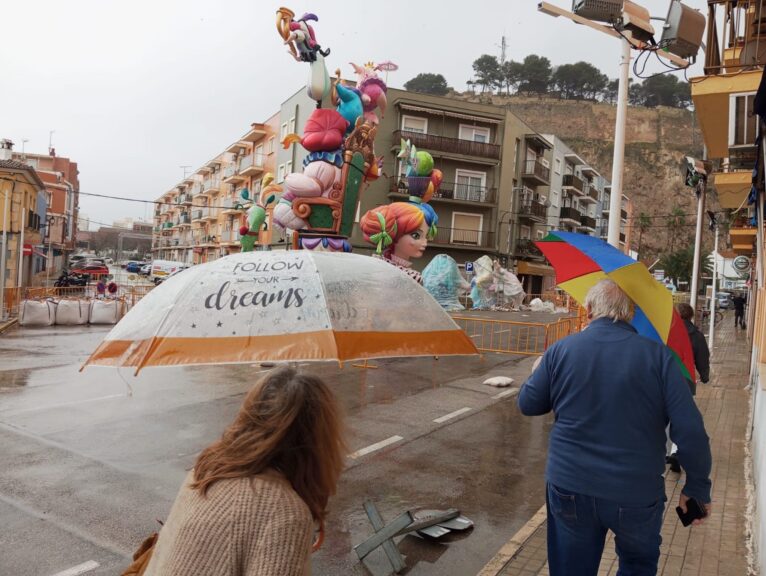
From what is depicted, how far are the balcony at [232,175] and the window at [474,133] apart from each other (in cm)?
1992

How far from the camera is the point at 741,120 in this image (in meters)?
6.99

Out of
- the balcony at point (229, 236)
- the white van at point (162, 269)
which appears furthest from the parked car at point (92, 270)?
the balcony at point (229, 236)

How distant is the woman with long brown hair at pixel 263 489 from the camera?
1.40 meters

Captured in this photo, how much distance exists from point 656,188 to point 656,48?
9511 centimetres

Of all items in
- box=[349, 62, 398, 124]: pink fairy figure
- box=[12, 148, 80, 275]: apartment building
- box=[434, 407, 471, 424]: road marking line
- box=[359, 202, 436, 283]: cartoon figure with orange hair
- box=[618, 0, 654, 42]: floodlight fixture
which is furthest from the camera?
box=[12, 148, 80, 275]: apartment building

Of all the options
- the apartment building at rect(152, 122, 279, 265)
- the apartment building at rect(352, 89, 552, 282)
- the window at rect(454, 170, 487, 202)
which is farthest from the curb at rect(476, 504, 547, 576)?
the window at rect(454, 170, 487, 202)

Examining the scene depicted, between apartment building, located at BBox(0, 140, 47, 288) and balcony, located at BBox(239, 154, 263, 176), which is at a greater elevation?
balcony, located at BBox(239, 154, 263, 176)

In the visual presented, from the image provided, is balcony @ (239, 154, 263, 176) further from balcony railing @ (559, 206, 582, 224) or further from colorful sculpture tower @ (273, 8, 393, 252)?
colorful sculpture tower @ (273, 8, 393, 252)

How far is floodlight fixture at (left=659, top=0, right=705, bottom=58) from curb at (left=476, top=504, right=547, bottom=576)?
4.99 metres

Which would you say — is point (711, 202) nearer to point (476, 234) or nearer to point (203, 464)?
point (476, 234)

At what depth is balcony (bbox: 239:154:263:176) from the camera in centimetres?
4556

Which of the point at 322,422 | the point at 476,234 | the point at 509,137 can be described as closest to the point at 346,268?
the point at 322,422

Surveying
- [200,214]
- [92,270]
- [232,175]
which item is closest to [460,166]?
[232,175]

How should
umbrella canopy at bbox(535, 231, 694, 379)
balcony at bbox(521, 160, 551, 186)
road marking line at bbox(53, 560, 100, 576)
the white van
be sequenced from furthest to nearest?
balcony at bbox(521, 160, 551, 186) → the white van → road marking line at bbox(53, 560, 100, 576) → umbrella canopy at bbox(535, 231, 694, 379)
